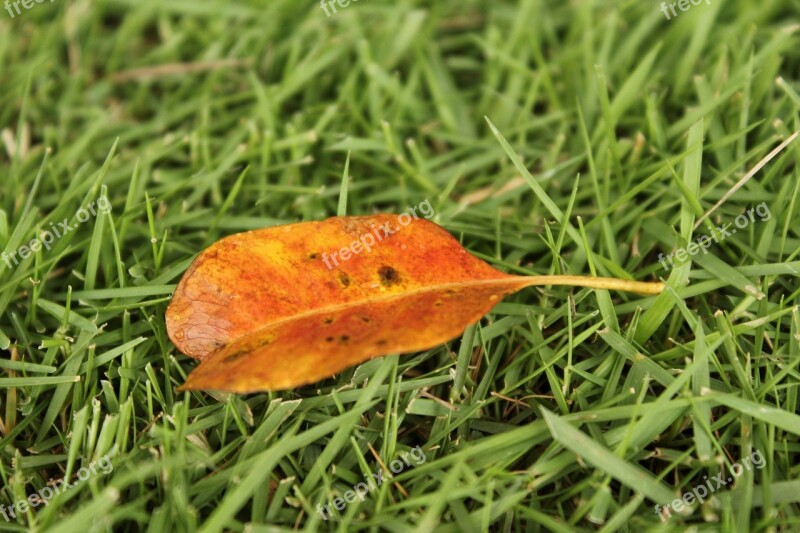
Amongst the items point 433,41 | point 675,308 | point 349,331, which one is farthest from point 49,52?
point 675,308

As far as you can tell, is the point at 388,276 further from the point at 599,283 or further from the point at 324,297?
the point at 599,283

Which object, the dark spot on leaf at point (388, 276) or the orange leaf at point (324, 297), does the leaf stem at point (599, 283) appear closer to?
the orange leaf at point (324, 297)

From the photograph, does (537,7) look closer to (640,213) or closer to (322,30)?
(322,30)

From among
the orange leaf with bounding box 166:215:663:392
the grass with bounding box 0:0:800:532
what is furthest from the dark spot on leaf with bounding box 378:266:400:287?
the grass with bounding box 0:0:800:532

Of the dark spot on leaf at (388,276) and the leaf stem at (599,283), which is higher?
the dark spot on leaf at (388,276)

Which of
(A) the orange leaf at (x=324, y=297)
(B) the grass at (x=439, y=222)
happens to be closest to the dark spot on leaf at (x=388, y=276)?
(A) the orange leaf at (x=324, y=297)
